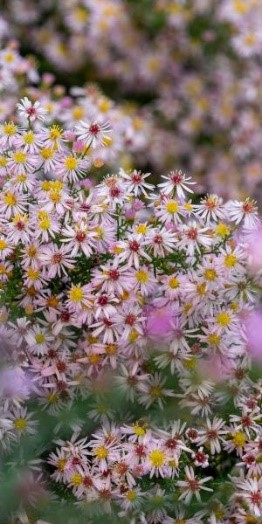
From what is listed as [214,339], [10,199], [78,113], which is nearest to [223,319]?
[214,339]

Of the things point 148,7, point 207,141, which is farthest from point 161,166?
point 148,7

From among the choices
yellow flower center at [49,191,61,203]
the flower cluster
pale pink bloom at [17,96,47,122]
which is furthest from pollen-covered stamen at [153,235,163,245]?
the flower cluster

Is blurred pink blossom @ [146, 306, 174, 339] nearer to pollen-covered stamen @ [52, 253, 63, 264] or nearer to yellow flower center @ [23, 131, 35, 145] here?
pollen-covered stamen @ [52, 253, 63, 264]

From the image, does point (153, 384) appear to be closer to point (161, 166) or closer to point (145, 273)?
point (145, 273)

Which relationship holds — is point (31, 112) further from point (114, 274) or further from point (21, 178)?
point (114, 274)

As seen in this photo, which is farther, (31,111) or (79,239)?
(31,111)

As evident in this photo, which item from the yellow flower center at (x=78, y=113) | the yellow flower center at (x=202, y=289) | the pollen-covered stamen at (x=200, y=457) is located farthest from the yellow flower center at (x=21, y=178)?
the yellow flower center at (x=78, y=113)

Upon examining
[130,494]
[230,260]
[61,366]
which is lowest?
[130,494]
